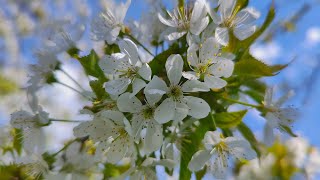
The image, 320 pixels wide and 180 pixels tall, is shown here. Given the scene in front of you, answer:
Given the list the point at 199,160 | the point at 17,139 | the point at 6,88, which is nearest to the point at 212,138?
the point at 199,160

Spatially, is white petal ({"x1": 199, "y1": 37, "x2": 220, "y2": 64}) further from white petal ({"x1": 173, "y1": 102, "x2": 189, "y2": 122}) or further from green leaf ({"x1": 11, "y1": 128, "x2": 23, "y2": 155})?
green leaf ({"x1": 11, "y1": 128, "x2": 23, "y2": 155})

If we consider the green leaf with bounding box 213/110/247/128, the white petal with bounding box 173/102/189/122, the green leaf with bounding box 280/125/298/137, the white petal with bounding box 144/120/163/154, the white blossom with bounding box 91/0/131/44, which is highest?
the white blossom with bounding box 91/0/131/44

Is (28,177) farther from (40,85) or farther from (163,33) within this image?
(163,33)

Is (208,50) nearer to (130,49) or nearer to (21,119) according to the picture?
(130,49)

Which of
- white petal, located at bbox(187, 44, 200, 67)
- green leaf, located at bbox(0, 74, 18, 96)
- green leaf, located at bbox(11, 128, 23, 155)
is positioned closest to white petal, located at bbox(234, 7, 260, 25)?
white petal, located at bbox(187, 44, 200, 67)

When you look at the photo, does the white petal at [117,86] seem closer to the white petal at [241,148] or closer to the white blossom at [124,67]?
the white blossom at [124,67]

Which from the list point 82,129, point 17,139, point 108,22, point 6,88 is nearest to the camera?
point 82,129

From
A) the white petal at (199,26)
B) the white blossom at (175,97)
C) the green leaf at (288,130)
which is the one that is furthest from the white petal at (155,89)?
the green leaf at (288,130)
